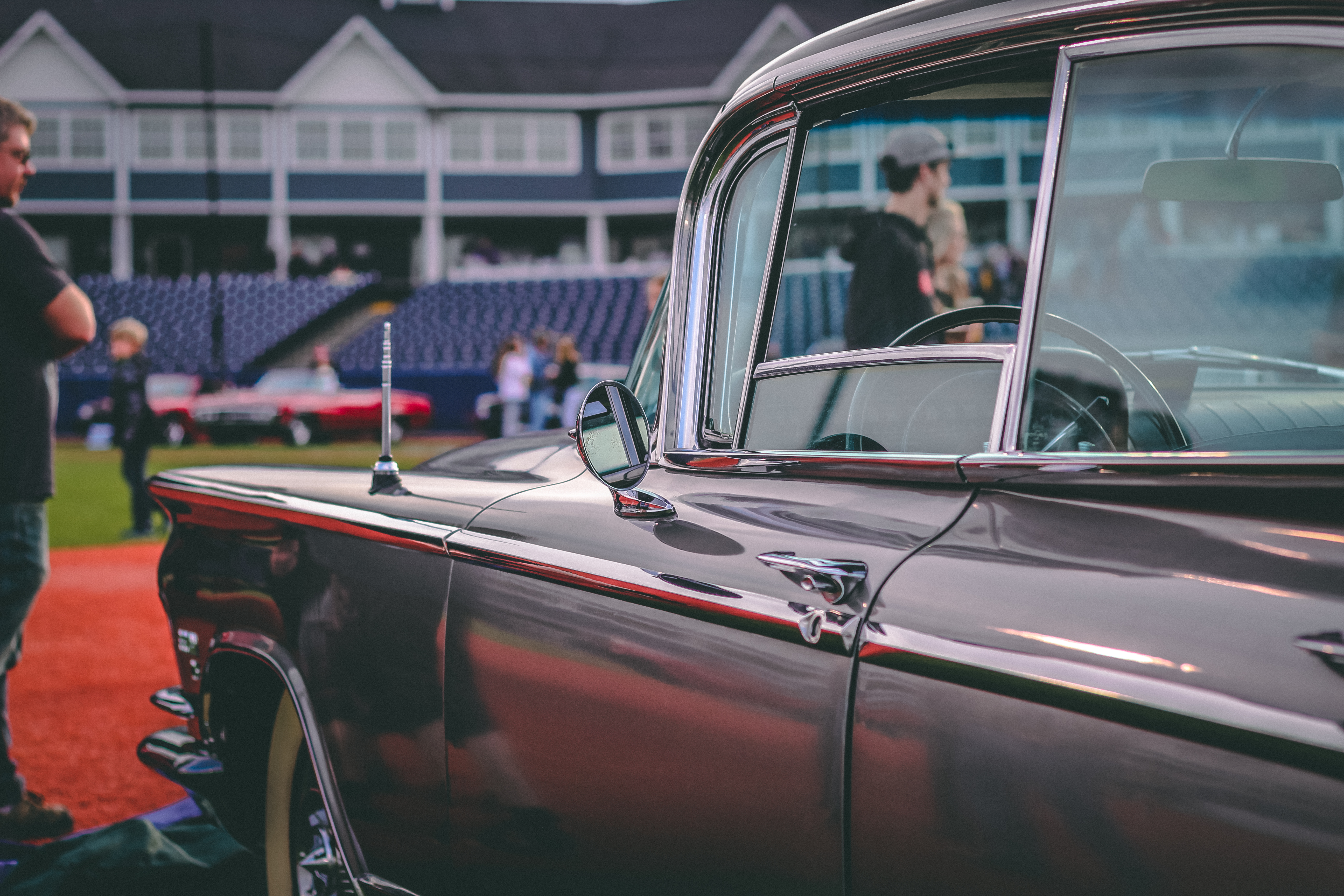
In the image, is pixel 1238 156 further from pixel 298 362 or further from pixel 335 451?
pixel 298 362

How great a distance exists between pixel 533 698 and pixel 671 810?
0.30 metres

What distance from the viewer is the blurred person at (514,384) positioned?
1432cm

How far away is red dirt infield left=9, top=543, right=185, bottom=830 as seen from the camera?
3.62 m

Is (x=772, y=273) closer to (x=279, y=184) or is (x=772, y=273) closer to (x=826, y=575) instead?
(x=826, y=575)

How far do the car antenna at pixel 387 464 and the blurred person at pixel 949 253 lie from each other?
1132 millimetres

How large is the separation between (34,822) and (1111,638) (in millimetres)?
3191

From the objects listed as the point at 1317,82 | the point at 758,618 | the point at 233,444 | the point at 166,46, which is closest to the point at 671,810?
the point at 758,618

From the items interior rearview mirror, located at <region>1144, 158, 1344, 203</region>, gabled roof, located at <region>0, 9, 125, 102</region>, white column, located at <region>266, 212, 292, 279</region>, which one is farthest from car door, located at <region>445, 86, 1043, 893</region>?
gabled roof, located at <region>0, 9, 125, 102</region>

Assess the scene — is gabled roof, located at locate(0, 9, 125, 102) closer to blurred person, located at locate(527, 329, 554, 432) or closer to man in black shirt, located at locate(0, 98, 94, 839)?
blurred person, located at locate(527, 329, 554, 432)

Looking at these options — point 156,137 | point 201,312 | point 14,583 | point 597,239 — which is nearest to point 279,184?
point 156,137

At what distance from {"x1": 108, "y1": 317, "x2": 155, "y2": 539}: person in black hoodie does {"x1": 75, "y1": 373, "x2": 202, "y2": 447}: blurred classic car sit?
1133cm

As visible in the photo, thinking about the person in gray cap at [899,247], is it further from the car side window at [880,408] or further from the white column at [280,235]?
the white column at [280,235]

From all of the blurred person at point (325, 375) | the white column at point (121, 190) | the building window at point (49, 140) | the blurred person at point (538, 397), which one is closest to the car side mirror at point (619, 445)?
the blurred person at point (538, 397)

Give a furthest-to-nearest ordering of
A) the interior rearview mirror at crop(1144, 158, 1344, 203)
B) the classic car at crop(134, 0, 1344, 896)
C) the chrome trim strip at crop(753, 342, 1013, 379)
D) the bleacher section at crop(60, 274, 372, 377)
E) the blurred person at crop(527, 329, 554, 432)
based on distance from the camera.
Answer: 1. the bleacher section at crop(60, 274, 372, 377)
2. the blurred person at crop(527, 329, 554, 432)
3. the interior rearview mirror at crop(1144, 158, 1344, 203)
4. the chrome trim strip at crop(753, 342, 1013, 379)
5. the classic car at crop(134, 0, 1344, 896)
